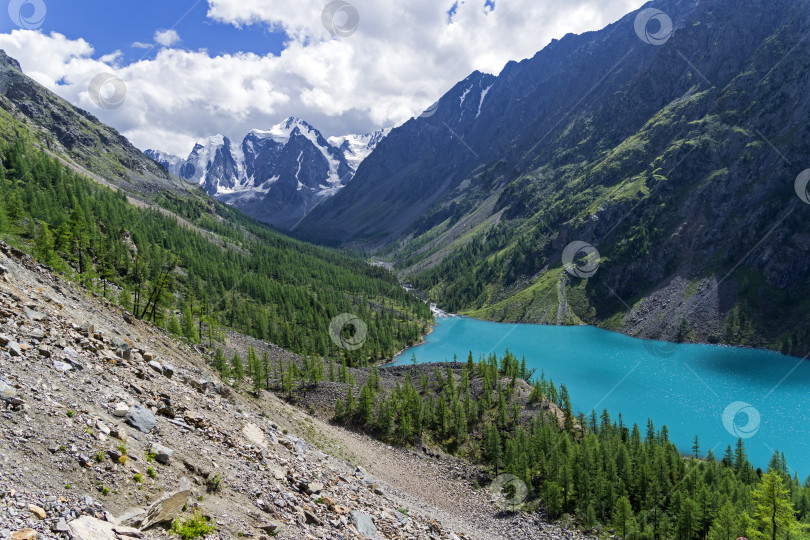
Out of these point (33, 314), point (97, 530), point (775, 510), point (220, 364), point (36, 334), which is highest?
point (775, 510)

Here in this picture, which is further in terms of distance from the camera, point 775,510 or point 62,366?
point 775,510

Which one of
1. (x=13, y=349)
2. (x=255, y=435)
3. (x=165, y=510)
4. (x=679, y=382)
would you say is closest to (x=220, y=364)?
(x=255, y=435)

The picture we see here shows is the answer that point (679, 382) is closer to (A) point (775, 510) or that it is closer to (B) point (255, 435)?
(A) point (775, 510)

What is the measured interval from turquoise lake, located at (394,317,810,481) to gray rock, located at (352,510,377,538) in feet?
234

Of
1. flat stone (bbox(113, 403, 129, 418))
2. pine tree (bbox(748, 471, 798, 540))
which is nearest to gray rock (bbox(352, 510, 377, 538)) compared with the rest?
flat stone (bbox(113, 403, 129, 418))

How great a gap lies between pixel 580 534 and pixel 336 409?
3357 centimetres

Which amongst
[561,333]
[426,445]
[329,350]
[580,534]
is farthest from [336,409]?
[561,333]

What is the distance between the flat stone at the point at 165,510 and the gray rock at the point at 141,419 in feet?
13.5

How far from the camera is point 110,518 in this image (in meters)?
12.6

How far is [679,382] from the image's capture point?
341ft

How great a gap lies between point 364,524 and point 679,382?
108606 millimetres

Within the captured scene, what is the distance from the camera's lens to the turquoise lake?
76.9 m

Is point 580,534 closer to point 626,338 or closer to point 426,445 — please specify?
point 426,445

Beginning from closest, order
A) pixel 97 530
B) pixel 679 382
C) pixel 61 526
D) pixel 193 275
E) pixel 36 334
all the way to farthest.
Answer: pixel 61 526 < pixel 97 530 < pixel 36 334 < pixel 679 382 < pixel 193 275
